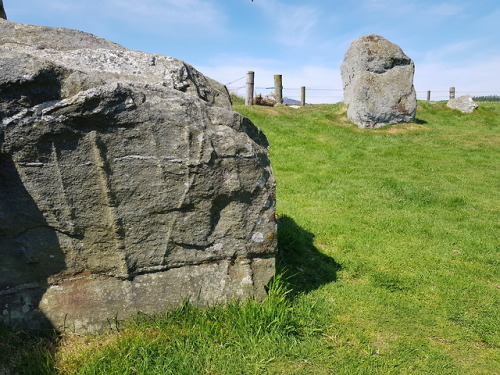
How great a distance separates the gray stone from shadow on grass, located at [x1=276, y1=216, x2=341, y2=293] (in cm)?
1615

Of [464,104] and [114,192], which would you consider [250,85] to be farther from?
[114,192]

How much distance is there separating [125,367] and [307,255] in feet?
10.2

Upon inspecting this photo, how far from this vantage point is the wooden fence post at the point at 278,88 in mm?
21550

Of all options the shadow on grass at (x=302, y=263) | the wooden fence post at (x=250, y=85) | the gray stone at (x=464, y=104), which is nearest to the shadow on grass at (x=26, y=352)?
the shadow on grass at (x=302, y=263)

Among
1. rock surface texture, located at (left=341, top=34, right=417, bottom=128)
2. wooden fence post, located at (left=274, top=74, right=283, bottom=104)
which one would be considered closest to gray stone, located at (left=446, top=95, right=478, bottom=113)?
rock surface texture, located at (left=341, top=34, right=417, bottom=128)

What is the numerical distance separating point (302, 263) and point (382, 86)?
11.9m

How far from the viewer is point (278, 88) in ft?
71.6

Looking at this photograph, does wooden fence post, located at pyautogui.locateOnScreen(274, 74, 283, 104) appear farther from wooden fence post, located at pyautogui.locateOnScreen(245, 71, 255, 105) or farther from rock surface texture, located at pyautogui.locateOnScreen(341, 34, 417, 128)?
rock surface texture, located at pyautogui.locateOnScreen(341, 34, 417, 128)

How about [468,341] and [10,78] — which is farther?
[468,341]

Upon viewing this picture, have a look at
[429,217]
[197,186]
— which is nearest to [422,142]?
[429,217]

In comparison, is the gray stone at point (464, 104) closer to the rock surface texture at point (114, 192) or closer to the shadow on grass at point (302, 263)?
the shadow on grass at point (302, 263)

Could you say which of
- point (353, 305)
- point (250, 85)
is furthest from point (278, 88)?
point (353, 305)

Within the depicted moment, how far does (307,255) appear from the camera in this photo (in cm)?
592

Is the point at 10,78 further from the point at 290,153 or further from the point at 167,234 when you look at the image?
the point at 290,153
